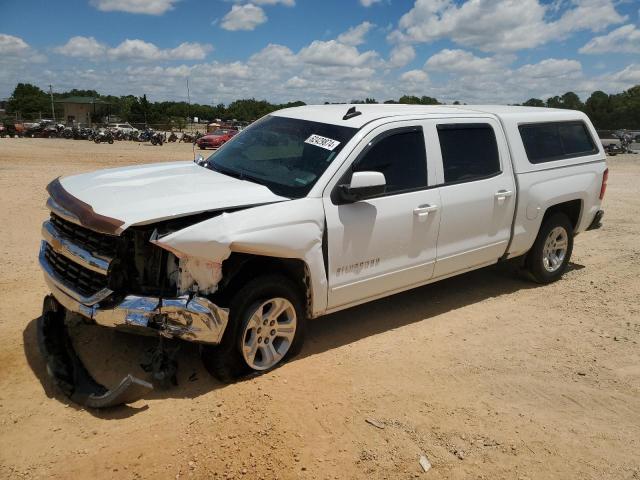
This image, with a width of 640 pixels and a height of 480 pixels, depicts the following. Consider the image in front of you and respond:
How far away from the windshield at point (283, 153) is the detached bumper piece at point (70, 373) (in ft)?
5.62

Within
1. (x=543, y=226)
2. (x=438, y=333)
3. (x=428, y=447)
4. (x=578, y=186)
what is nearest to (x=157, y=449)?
(x=428, y=447)

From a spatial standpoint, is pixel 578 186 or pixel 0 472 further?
pixel 578 186

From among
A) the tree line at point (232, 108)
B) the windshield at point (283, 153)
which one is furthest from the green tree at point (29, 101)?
the windshield at point (283, 153)

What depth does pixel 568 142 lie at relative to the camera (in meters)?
6.30

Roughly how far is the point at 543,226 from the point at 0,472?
5.52 meters

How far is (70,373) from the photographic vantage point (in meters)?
3.67

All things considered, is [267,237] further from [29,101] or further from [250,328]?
[29,101]

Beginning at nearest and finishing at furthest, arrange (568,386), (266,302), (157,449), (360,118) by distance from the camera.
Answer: (157,449) → (266,302) → (568,386) → (360,118)

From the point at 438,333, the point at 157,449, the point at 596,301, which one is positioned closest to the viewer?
the point at 157,449

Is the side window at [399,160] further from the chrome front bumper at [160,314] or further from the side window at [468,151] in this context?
the chrome front bumper at [160,314]

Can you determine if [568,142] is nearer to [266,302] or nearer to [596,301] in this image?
[596,301]

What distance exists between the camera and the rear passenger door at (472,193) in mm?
4934

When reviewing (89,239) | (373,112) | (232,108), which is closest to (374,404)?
(89,239)

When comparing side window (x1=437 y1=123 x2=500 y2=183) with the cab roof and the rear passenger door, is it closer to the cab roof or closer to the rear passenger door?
the rear passenger door
